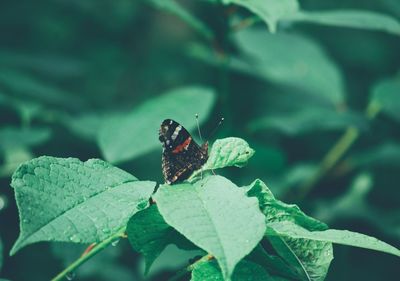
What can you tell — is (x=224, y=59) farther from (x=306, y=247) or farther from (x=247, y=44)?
(x=306, y=247)

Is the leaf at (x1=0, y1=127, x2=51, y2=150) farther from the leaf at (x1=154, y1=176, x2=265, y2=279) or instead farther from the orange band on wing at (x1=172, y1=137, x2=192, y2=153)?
the leaf at (x1=154, y1=176, x2=265, y2=279)

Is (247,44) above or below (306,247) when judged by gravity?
above

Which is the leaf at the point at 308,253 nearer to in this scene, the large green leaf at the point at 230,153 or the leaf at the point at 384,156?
the large green leaf at the point at 230,153

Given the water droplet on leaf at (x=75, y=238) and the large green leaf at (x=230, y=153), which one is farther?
the large green leaf at (x=230, y=153)

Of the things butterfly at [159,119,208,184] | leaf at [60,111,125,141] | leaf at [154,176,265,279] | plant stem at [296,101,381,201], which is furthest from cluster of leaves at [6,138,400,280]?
plant stem at [296,101,381,201]

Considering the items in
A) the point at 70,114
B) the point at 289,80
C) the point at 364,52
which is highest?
the point at 364,52

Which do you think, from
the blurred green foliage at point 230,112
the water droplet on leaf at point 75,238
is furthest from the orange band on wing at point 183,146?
the water droplet on leaf at point 75,238

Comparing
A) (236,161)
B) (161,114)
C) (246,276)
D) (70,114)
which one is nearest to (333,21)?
(161,114)
